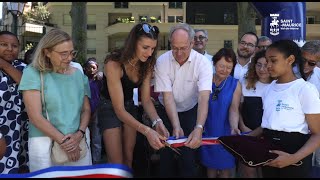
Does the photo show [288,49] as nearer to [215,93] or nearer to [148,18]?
[215,93]

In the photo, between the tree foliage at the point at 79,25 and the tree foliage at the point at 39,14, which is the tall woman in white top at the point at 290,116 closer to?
the tree foliage at the point at 79,25

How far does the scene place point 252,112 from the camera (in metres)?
4.68

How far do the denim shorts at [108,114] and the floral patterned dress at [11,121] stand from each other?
0.73 m

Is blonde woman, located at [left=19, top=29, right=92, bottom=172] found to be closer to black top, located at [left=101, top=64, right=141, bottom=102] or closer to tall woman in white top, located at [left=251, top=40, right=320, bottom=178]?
black top, located at [left=101, top=64, right=141, bottom=102]

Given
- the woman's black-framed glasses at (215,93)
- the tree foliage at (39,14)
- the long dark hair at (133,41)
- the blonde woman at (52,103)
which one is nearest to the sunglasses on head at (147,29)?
the long dark hair at (133,41)

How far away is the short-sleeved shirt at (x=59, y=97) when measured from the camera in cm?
352

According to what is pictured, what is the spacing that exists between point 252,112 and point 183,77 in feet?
3.29

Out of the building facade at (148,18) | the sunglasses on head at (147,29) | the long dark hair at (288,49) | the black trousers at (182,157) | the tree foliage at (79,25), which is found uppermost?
the building facade at (148,18)

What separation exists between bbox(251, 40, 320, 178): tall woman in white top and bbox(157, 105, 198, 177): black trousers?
3.04ft

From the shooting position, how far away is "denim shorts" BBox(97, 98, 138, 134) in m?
3.99

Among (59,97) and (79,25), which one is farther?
(79,25)

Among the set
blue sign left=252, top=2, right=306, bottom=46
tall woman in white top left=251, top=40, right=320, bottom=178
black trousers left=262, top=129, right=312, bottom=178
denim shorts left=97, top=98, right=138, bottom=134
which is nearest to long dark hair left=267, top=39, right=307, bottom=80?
tall woman in white top left=251, top=40, right=320, bottom=178

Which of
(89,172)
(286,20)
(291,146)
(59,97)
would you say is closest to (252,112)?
(291,146)

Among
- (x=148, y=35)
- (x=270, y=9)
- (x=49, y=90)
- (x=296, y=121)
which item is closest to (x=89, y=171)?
(x=49, y=90)
